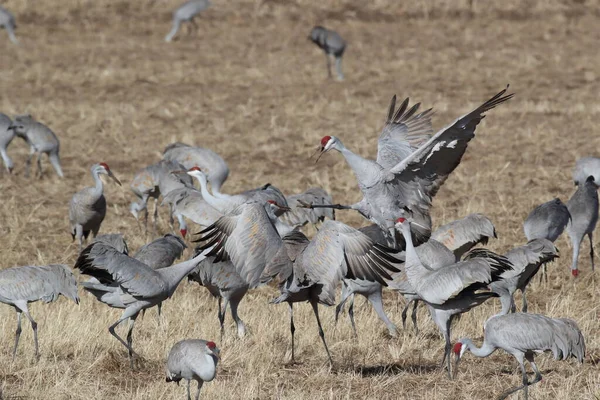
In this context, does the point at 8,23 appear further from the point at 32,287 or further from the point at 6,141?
the point at 32,287

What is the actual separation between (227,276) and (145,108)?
9589 mm

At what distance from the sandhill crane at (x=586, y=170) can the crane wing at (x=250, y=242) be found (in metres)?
5.38

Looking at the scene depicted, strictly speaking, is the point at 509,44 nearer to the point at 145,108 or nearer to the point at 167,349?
the point at 145,108

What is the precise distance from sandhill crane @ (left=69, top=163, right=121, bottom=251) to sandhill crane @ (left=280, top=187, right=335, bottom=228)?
173cm

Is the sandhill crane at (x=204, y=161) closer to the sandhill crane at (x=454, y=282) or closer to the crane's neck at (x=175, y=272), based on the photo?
the crane's neck at (x=175, y=272)

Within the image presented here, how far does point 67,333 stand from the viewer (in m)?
7.13

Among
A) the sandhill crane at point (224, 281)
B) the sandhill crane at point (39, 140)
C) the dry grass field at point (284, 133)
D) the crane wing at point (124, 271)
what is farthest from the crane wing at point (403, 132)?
the sandhill crane at point (39, 140)

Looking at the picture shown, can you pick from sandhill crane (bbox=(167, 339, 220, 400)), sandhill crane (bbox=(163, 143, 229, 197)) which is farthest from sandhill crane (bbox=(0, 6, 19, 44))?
sandhill crane (bbox=(167, 339, 220, 400))

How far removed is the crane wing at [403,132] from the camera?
29.8 feet

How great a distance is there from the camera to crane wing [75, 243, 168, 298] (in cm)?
654

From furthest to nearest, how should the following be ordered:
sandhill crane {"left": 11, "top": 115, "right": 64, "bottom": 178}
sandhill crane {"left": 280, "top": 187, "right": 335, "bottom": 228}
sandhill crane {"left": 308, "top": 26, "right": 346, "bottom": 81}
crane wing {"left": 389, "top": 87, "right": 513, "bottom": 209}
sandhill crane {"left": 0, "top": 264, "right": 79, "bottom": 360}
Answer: sandhill crane {"left": 308, "top": 26, "right": 346, "bottom": 81}, sandhill crane {"left": 11, "top": 115, "right": 64, "bottom": 178}, sandhill crane {"left": 280, "top": 187, "right": 335, "bottom": 228}, crane wing {"left": 389, "top": 87, "right": 513, "bottom": 209}, sandhill crane {"left": 0, "top": 264, "right": 79, "bottom": 360}

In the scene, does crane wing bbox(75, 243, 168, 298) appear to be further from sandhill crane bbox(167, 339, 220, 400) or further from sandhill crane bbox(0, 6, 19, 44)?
sandhill crane bbox(0, 6, 19, 44)

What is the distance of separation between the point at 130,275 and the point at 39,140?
22.7 feet

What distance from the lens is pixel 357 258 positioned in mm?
6547
